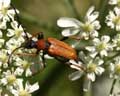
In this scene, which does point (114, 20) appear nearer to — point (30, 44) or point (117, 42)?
point (117, 42)

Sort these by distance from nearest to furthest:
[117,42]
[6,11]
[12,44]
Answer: [117,42] → [12,44] → [6,11]

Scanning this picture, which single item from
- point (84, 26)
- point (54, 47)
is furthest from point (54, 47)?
point (84, 26)

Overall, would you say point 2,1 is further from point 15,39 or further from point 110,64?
point 110,64

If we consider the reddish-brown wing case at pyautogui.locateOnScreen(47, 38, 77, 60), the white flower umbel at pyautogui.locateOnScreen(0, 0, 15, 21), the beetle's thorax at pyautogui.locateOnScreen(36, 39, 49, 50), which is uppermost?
the white flower umbel at pyautogui.locateOnScreen(0, 0, 15, 21)

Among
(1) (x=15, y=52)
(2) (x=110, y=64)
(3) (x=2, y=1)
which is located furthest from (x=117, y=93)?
(3) (x=2, y=1)

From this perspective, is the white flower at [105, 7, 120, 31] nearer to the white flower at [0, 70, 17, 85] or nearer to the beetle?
the beetle

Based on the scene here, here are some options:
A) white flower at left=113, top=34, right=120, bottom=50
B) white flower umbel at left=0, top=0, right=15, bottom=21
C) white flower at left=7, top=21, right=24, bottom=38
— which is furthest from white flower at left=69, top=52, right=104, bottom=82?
white flower umbel at left=0, top=0, right=15, bottom=21
